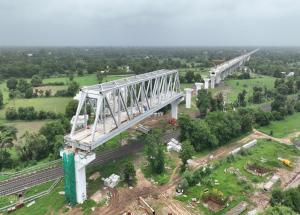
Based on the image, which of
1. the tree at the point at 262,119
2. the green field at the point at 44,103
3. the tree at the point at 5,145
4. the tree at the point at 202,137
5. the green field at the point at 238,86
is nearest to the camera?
the tree at the point at 5,145

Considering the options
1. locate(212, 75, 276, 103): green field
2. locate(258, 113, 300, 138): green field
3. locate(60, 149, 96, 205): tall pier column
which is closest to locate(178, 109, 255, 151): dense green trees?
locate(258, 113, 300, 138): green field

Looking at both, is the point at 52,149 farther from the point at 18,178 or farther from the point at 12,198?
the point at 12,198

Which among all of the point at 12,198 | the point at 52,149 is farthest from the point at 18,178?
the point at 52,149

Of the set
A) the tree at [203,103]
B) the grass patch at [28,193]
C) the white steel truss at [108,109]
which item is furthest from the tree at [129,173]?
the tree at [203,103]

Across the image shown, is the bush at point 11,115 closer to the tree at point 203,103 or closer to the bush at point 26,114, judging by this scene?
the bush at point 26,114

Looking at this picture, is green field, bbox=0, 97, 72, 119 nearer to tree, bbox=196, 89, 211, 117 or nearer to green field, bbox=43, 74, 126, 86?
green field, bbox=43, 74, 126, 86
